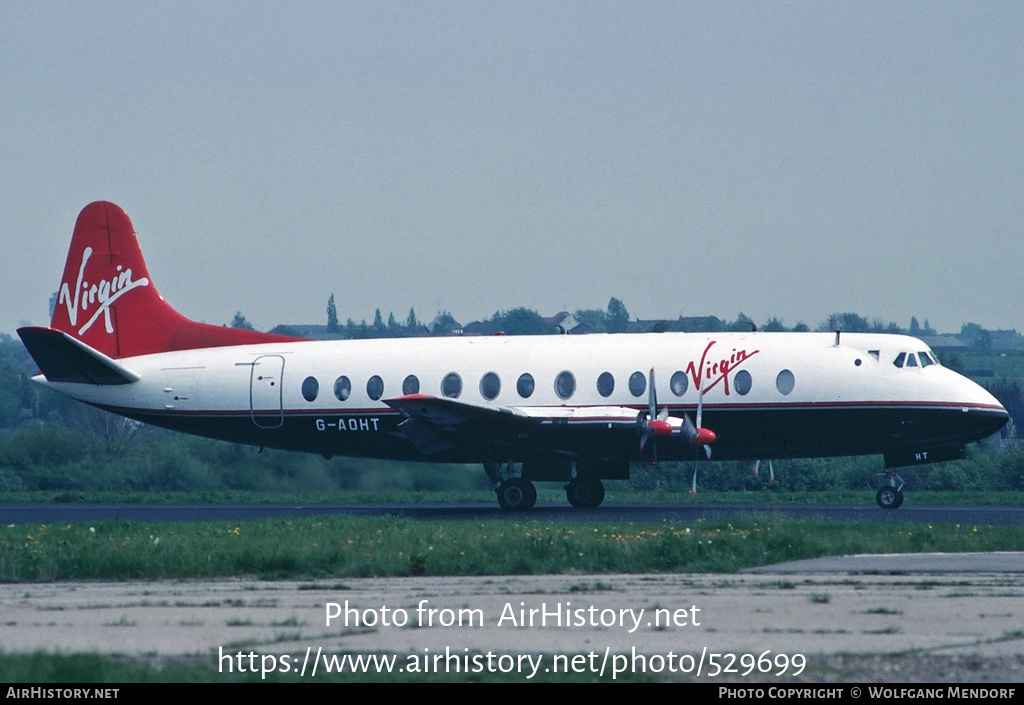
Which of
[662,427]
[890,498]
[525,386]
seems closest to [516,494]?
[525,386]

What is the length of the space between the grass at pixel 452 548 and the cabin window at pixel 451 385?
7.96 m

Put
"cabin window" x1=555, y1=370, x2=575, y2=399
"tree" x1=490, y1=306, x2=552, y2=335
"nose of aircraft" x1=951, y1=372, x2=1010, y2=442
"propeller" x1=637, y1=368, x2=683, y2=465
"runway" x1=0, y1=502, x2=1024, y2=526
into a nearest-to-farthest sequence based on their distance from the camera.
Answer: "runway" x1=0, y1=502, x2=1024, y2=526 < "propeller" x1=637, y1=368, x2=683, y2=465 < "nose of aircraft" x1=951, y1=372, x2=1010, y2=442 < "cabin window" x1=555, y1=370, x2=575, y2=399 < "tree" x1=490, y1=306, x2=552, y2=335

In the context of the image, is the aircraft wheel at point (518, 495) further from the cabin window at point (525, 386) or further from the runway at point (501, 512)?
the cabin window at point (525, 386)

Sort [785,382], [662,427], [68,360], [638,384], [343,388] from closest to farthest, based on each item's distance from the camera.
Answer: [662,427]
[785,382]
[638,384]
[343,388]
[68,360]

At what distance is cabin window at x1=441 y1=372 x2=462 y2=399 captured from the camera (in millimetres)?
33781

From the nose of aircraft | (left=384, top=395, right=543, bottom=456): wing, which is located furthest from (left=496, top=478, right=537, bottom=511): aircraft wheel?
the nose of aircraft

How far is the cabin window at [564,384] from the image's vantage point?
32.9m

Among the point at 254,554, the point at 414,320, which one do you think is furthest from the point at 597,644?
the point at 414,320

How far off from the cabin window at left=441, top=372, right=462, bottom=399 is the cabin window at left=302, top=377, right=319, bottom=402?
3.49 metres

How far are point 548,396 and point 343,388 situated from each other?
5.51 meters

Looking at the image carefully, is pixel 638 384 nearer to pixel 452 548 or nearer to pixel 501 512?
pixel 501 512

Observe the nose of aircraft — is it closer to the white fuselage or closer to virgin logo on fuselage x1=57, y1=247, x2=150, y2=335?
the white fuselage

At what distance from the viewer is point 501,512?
32.8 m

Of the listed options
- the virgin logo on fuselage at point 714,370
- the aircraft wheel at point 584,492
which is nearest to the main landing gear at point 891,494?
the virgin logo on fuselage at point 714,370
